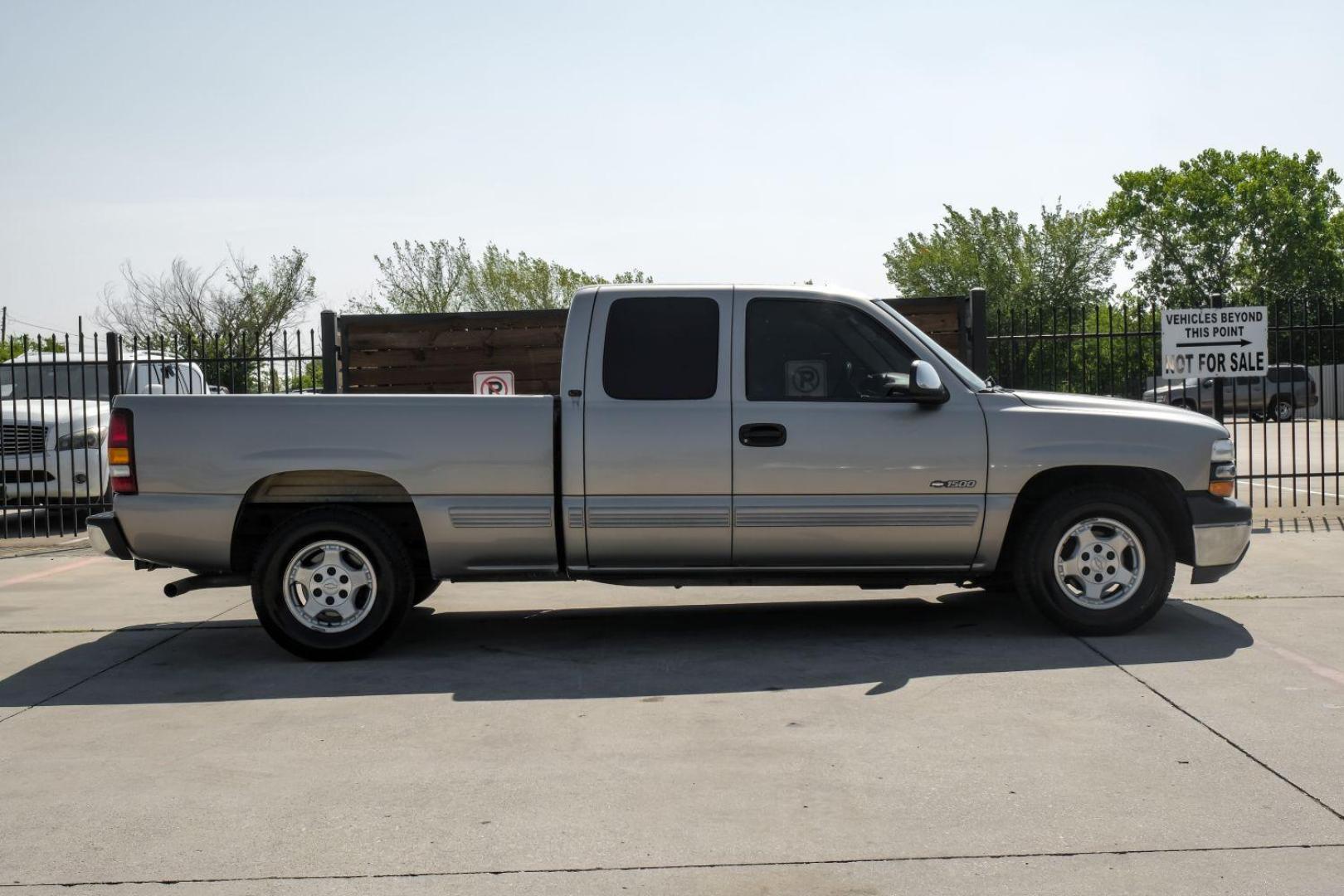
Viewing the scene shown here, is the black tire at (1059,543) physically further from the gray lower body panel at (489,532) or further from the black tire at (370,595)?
the black tire at (370,595)

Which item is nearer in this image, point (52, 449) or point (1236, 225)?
point (52, 449)

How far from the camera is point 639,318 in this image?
23.4 ft

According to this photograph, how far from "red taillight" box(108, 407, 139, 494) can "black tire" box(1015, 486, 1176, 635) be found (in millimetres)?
4807

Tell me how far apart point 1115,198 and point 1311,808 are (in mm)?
65252

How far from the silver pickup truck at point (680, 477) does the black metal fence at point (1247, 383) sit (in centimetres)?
428

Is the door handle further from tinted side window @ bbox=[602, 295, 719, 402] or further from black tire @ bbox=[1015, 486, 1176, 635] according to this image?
black tire @ bbox=[1015, 486, 1176, 635]

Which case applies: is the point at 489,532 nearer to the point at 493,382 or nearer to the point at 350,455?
the point at 350,455

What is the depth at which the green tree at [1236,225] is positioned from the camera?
61.3 meters

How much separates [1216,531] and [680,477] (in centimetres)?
298

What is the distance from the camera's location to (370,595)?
7.02m

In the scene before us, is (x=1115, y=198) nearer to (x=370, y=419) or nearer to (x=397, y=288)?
(x=397, y=288)

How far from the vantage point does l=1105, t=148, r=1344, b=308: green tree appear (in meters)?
61.3

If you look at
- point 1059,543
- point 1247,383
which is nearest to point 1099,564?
point 1059,543

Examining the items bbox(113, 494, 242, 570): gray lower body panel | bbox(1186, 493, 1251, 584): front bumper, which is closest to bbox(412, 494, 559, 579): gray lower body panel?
bbox(113, 494, 242, 570): gray lower body panel
